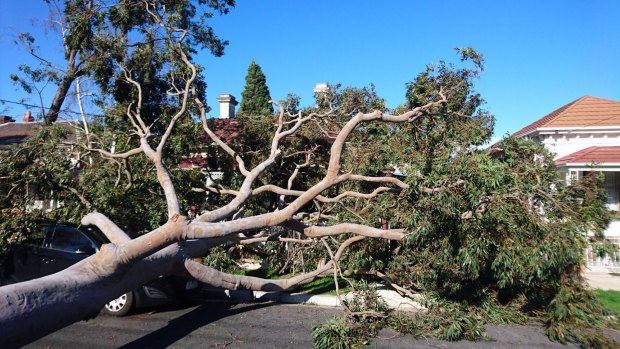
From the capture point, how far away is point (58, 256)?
7.75m

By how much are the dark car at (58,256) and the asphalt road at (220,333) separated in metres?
0.35

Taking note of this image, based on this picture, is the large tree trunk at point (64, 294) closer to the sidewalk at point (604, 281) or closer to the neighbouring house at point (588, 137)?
the sidewalk at point (604, 281)

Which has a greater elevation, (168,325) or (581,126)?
(581,126)

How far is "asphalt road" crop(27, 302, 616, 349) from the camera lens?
20.4ft

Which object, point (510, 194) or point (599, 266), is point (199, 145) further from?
point (599, 266)

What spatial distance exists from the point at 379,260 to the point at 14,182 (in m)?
7.17

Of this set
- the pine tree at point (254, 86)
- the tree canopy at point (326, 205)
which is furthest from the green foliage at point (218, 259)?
the pine tree at point (254, 86)

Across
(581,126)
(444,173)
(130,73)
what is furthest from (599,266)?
(130,73)

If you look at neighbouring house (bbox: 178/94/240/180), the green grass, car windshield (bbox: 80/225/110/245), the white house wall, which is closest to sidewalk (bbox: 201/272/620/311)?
car windshield (bbox: 80/225/110/245)

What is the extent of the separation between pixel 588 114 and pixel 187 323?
15430 millimetres

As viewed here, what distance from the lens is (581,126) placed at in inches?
598

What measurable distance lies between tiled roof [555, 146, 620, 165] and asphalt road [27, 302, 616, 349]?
8.20 m

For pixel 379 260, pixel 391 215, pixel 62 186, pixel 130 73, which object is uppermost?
pixel 130 73

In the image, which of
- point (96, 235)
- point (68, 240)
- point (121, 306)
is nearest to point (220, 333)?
point (121, 306)
